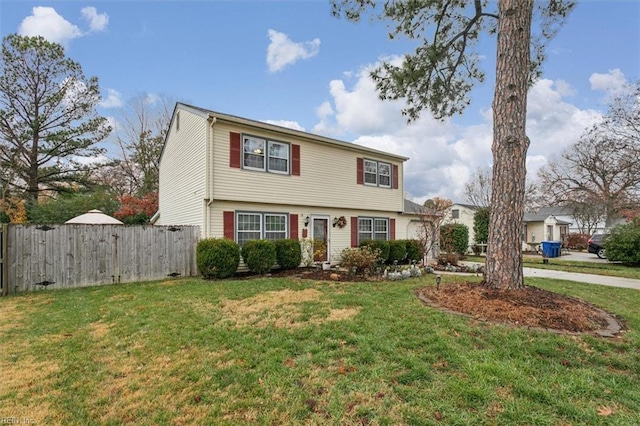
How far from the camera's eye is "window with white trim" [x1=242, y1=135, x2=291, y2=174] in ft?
36.2

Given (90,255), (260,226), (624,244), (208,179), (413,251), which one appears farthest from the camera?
(624,244)

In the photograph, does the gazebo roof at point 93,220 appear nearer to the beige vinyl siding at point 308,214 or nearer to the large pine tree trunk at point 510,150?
the beige vinyl siding at point 308,214

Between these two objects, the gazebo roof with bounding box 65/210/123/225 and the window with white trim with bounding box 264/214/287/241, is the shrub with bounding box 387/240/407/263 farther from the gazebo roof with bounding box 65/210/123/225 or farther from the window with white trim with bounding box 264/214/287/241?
the gazebo roof with bounding box 65/210/123/225

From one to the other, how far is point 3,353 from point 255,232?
757 centimetres

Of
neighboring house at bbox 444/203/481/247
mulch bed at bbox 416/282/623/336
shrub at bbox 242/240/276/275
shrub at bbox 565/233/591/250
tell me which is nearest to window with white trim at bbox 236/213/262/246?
shrub at bbox 242/240/276/275

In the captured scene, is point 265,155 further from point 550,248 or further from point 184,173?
point 550,248

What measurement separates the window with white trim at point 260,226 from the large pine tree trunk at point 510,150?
7.49 metres

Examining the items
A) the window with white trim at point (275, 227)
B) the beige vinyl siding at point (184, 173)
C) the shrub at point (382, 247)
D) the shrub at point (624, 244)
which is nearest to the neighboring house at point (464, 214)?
the shrub at point (624, 244)

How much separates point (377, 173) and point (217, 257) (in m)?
8.56

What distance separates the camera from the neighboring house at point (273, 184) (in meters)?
10.4

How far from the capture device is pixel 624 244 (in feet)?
48.7

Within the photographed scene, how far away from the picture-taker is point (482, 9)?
851 cm

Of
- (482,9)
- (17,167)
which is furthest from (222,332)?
(17,167)

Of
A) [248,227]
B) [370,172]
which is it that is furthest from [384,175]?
[248,227]
